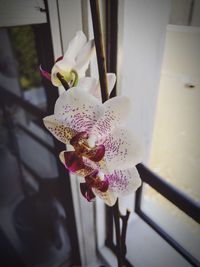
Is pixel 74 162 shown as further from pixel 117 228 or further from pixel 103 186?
pixel 117 228

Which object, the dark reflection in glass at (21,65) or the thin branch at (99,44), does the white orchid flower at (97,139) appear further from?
the dark reflection in glass at (21,65)

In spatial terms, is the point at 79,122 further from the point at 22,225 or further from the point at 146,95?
the point at 22,225

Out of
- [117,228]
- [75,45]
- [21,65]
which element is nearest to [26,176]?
[21,65]

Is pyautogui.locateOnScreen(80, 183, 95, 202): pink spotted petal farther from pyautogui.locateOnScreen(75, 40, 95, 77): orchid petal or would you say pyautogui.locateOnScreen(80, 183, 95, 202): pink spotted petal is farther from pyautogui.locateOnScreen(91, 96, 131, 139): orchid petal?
pyautogui.locateOnScreen(75, 40, 95, 77): orchid petal

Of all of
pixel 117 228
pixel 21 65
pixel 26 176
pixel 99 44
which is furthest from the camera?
pixel 26 176

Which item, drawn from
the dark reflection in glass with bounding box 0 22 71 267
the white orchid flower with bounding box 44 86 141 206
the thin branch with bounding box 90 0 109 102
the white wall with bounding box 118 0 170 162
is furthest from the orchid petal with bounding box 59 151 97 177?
the dark reflection in glass with bounding box 0 22 71 267
